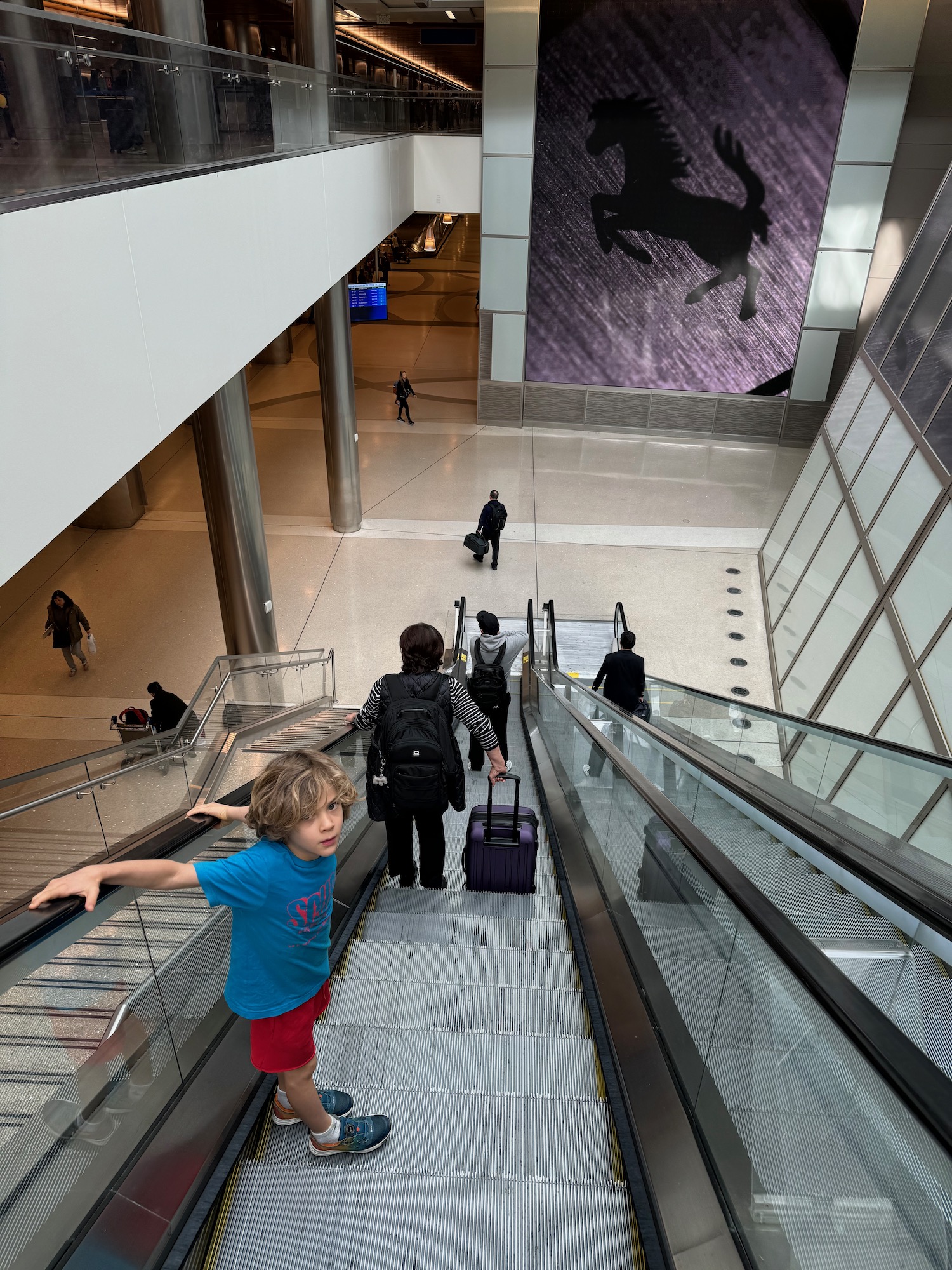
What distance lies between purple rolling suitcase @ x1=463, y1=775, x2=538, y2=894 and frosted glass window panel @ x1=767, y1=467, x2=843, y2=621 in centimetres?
798

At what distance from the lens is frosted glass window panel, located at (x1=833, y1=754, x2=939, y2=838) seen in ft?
14.0

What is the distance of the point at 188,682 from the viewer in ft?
35.2

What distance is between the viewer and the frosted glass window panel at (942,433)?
7895 mm

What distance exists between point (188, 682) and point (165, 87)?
6.69m

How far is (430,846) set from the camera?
13.7 ft

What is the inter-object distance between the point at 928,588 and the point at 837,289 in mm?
12389

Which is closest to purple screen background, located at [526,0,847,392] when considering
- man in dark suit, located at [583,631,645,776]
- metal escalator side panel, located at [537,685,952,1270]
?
man in dark suit, located at [583,631,645,776]

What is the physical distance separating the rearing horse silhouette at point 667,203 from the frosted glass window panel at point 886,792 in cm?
1553

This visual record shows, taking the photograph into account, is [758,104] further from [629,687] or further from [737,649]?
[629,687]

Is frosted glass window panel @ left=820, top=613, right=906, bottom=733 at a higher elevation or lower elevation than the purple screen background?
lower

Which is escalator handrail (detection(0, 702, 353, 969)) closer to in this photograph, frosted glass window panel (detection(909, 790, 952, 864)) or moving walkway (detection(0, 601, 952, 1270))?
moving walkway (detection(0, 601, 952, 1270))

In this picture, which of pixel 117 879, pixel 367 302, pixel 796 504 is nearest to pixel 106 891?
pixel 117 879

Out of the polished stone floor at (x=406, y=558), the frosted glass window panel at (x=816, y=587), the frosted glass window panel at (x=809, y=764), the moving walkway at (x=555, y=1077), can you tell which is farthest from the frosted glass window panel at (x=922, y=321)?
the moving walkway at (x=555, y=1077)

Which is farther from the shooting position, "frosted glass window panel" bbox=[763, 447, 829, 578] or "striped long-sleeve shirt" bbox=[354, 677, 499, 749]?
"frosted glass window panel" bbox=[763, 447, 829, 578]
